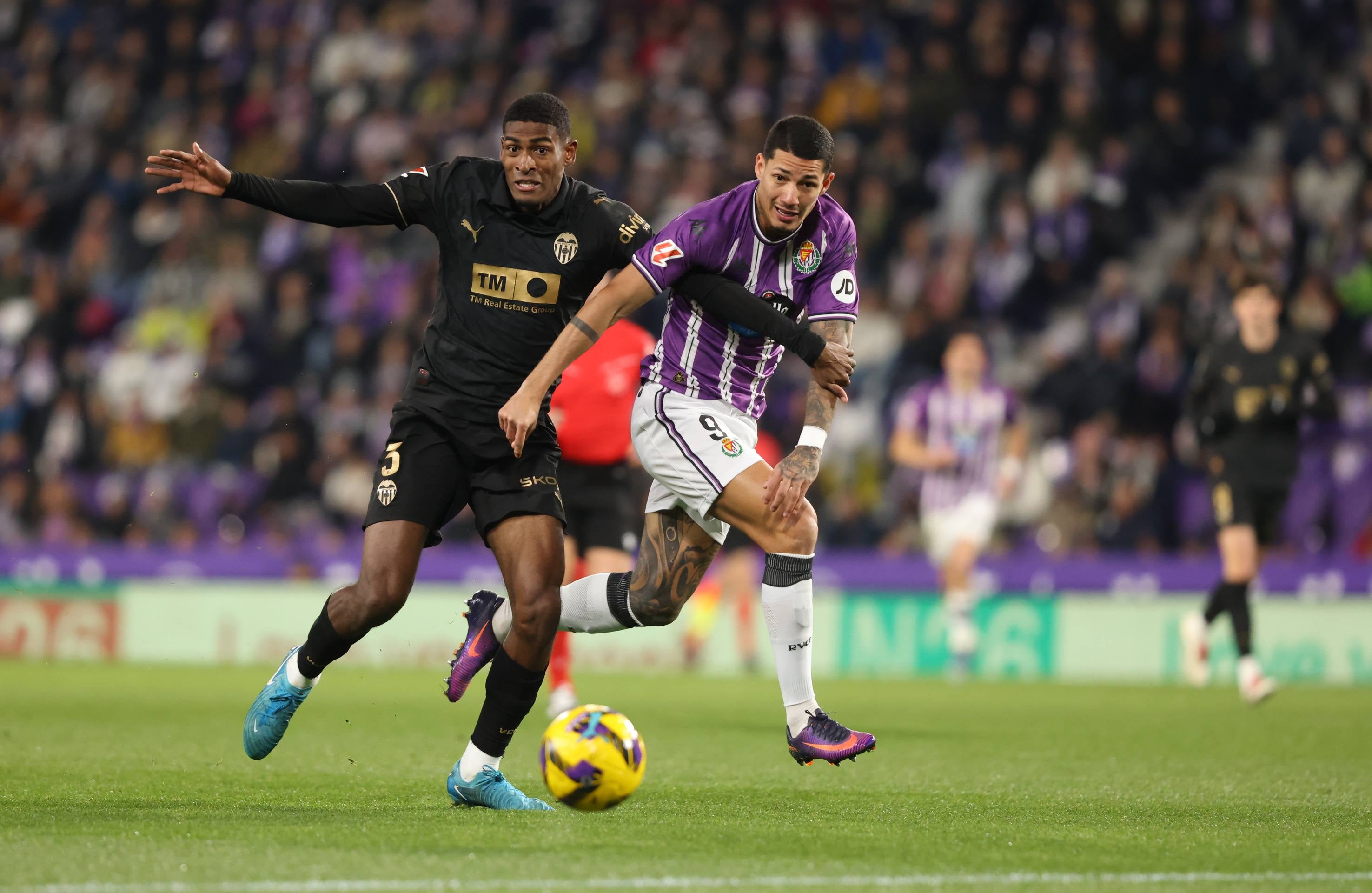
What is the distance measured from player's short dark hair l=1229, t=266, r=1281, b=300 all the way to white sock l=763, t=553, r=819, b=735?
5860 mm

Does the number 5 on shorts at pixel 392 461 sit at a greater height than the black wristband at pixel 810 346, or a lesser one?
lesser

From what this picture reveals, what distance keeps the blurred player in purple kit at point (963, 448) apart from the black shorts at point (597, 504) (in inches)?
149

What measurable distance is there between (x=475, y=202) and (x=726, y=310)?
0.95 metres

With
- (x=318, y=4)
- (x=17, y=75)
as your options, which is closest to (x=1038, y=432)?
(x=318, y=4)

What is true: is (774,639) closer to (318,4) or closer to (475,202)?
(475,202)

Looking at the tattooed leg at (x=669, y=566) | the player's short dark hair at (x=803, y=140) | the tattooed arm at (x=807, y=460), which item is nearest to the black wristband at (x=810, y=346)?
the tattooed arm at (x=807, y=460)

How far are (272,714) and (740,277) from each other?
2.24 meters

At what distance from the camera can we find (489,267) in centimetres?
579

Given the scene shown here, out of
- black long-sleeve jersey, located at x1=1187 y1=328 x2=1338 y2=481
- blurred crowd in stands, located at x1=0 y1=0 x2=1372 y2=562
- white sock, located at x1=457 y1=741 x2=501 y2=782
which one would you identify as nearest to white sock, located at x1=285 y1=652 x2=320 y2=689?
white sock, located at x1=457 y1=741 x2=501 y2=782

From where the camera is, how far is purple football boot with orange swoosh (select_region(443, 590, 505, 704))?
625 centimetres

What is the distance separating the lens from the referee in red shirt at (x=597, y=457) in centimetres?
909

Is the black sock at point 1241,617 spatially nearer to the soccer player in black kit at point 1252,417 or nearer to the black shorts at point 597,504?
the soccer player in black kit at point 1252,417

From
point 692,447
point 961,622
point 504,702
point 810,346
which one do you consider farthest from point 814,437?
point 961,622

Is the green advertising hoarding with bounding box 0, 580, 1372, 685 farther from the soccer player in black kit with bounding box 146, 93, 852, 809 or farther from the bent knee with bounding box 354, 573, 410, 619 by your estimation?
the bent knee with bounding box 354, 573, 410, 619
